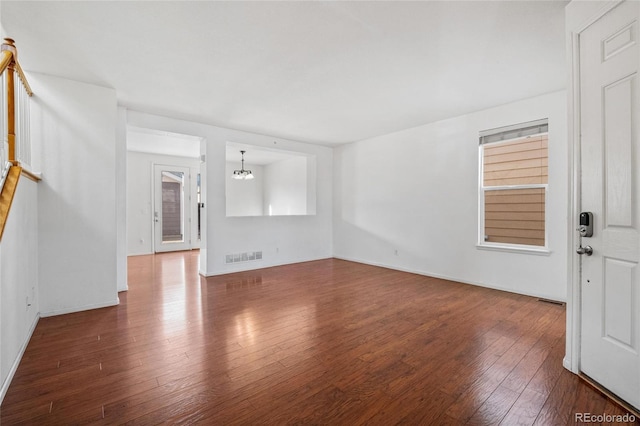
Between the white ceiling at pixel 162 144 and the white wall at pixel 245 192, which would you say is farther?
the white wall at pixel 245 192

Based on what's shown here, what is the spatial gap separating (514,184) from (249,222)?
4.59 m

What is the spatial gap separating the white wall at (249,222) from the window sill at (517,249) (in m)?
3.57

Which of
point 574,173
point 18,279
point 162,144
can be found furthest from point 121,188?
point 574,173

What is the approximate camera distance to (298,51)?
2.72 m

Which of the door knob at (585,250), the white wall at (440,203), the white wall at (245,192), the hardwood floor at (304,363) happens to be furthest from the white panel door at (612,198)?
the white wall at (245,192)

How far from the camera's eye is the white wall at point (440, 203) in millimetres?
3748

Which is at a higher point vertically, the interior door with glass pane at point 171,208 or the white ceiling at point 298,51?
the white ceiling at point 298,51

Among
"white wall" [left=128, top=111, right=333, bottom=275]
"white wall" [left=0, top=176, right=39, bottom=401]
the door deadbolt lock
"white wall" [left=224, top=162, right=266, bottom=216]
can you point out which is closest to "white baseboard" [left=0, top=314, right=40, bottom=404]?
"white wall" [left=0, top=176, right=39, bottom=401]

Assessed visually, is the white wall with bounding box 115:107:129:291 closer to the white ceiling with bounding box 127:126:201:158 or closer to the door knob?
the white ceiling with bounding box 127:126:201:158

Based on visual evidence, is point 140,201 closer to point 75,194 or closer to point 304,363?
point 75,194

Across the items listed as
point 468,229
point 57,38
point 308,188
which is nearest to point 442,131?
point 468,229

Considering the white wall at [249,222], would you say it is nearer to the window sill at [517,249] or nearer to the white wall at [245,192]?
the window sill at [517,249]

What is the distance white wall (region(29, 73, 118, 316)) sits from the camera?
321 cm

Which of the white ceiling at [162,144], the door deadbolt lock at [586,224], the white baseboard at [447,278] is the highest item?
the white ceiling at [162,144]
